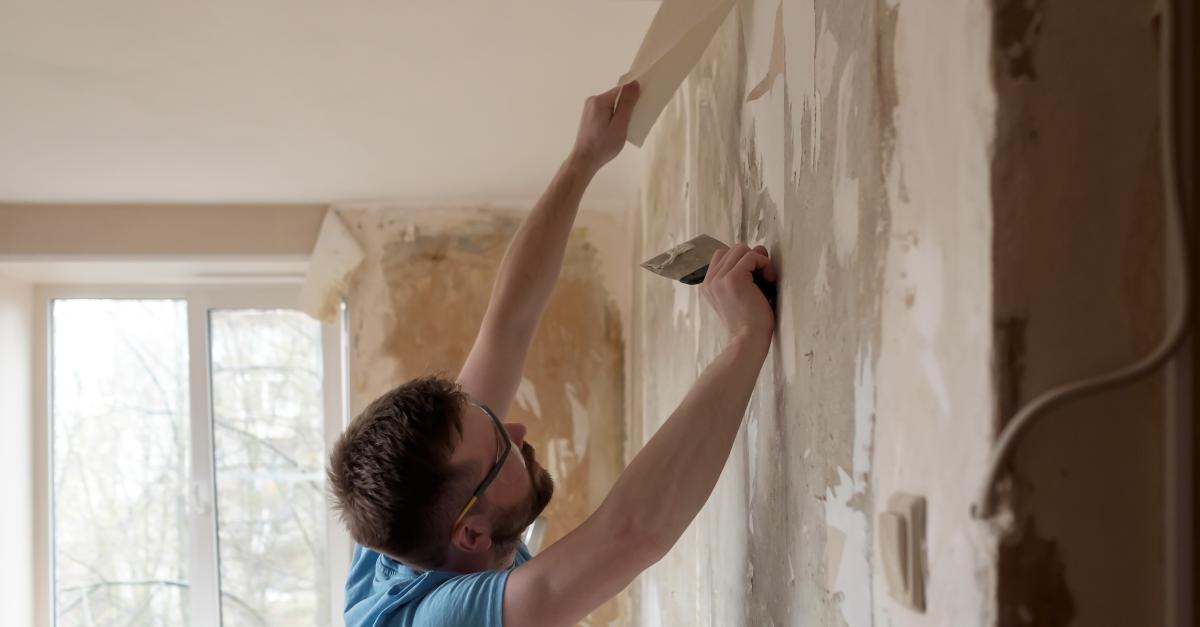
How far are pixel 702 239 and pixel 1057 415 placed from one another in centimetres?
70

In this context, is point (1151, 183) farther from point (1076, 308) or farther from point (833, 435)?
point (833, 435)

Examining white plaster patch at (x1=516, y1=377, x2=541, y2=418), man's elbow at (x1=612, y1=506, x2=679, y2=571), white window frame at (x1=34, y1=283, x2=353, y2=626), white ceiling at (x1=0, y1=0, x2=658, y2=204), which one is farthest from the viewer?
white window frame at (x1=34, y1=283, x2=353, y2=626)

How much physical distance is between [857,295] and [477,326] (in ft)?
9.04

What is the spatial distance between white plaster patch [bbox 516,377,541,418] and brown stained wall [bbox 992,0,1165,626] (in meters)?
2.94

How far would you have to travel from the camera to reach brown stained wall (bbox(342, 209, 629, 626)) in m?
3.48

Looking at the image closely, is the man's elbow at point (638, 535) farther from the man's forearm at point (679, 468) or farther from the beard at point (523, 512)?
the beard at point (523, 512)

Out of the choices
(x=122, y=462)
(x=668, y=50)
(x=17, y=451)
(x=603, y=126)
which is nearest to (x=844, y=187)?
(x=668, y=50)

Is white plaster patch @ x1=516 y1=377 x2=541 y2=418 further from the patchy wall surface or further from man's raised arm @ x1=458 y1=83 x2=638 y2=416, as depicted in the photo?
the patchy wall surface

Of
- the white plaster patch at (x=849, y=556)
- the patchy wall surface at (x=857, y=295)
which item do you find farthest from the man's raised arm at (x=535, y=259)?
the white plaster patch at (x=849, y=556)

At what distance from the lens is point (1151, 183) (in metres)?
0.56

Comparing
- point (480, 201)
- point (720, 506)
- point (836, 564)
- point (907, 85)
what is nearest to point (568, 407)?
point (480, 201)

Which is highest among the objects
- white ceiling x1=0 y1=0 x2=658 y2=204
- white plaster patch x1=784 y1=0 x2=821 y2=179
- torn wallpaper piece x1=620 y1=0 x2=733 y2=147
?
white ceiling x1=0 y1=0 x2=658 y2=204

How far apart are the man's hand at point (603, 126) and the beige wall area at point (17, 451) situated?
327 centimetres

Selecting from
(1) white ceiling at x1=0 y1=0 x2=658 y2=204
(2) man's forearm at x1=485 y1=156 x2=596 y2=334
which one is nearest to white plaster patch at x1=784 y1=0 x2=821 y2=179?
(2) man's forearm at x1=485 y1=156 x2=596 y2=334
